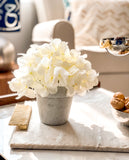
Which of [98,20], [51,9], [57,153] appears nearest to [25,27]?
[51,9]

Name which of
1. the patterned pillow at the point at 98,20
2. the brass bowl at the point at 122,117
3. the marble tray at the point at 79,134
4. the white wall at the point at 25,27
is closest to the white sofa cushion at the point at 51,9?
the patterned pillow at the point at 98,20

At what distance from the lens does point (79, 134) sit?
2.12 ft

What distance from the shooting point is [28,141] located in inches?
23.4

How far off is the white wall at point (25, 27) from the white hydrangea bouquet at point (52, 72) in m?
1.87

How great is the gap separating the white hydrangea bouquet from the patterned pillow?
147 cm

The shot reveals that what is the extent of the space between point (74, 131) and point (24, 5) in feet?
7.02

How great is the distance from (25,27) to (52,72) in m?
2.02

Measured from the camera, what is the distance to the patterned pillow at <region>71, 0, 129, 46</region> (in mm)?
2133

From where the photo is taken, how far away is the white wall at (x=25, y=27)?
8.16 feet

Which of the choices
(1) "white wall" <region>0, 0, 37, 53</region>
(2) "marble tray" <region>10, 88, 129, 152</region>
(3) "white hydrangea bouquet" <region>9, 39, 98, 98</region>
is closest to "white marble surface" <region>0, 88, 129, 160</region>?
(2) "marble tray" <region>10, 88, 129, 152</region>

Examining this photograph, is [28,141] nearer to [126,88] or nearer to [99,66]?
[99,66]

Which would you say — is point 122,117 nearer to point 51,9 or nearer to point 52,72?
point 52,72

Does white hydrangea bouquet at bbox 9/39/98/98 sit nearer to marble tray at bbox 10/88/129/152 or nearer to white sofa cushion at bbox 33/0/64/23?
marble tray at bbox 10/88/129/152

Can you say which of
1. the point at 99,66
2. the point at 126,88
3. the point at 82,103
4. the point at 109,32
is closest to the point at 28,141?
the point at 82,103
